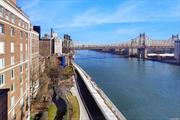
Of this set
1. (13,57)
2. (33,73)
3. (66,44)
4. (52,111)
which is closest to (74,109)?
(52,111)

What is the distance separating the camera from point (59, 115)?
730 cm

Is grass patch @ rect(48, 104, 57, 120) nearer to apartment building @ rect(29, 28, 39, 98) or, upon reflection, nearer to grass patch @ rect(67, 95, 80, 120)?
grass patch @ rect(67, 95, 80, 120)

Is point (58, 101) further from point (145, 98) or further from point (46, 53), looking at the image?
point (46, 53)

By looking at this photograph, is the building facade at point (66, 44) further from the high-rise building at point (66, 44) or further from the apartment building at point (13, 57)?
the apartment building at point (13, 57)

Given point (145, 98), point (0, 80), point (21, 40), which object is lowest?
point (145, 98)

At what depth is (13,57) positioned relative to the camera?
491 centimetres

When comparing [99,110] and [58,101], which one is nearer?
[99,110]

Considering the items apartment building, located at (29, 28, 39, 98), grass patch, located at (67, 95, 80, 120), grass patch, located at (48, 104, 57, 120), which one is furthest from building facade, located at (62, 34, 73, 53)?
grass patch, located at (48, 104, 57, 120)

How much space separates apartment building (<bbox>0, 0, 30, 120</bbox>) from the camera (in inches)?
166

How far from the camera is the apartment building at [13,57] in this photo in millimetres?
4204

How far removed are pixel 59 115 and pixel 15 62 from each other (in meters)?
2.65

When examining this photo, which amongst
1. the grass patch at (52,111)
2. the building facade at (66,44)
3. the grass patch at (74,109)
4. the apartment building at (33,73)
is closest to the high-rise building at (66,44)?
the building facade at (66,44)

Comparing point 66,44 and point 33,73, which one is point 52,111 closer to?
point 33,73

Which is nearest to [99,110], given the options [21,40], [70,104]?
[70,104]
